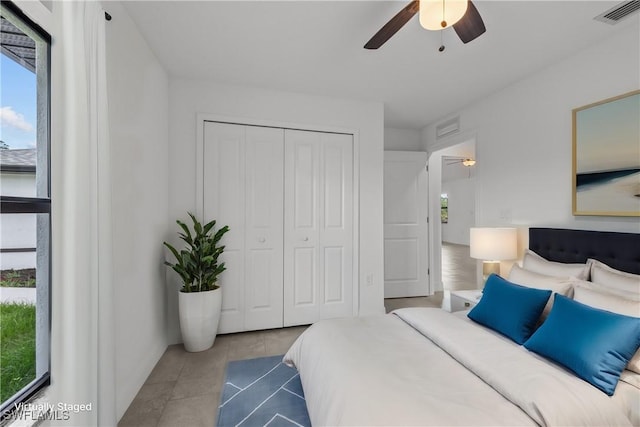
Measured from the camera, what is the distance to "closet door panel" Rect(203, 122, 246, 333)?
9.61 feet

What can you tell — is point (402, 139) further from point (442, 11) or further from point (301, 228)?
point (442, 11)

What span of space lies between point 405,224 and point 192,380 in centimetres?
334

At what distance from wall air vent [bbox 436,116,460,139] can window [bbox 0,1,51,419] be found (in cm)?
394

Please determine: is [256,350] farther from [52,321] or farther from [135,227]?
[52,321]

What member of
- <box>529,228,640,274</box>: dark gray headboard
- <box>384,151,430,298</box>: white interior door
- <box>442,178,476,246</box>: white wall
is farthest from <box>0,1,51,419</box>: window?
<box>442,178,476,246</box>: white wall

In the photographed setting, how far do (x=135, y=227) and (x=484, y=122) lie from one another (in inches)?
144

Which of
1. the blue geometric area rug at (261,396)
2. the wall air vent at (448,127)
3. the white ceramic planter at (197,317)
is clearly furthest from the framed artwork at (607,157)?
the white ceramic planter at (197,317)

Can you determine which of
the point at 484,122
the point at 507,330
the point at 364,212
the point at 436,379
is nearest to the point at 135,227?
the point at 436,379

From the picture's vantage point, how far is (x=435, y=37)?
214 cm

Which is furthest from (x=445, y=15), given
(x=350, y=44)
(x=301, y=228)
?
(x=301, y=228)

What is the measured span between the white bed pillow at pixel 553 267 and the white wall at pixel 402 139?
2555 millimetres

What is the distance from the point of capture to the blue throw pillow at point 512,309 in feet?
5.68

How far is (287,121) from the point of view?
3.16m

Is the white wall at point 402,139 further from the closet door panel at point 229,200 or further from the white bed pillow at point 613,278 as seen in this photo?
the white bed pillow at point 613,278
